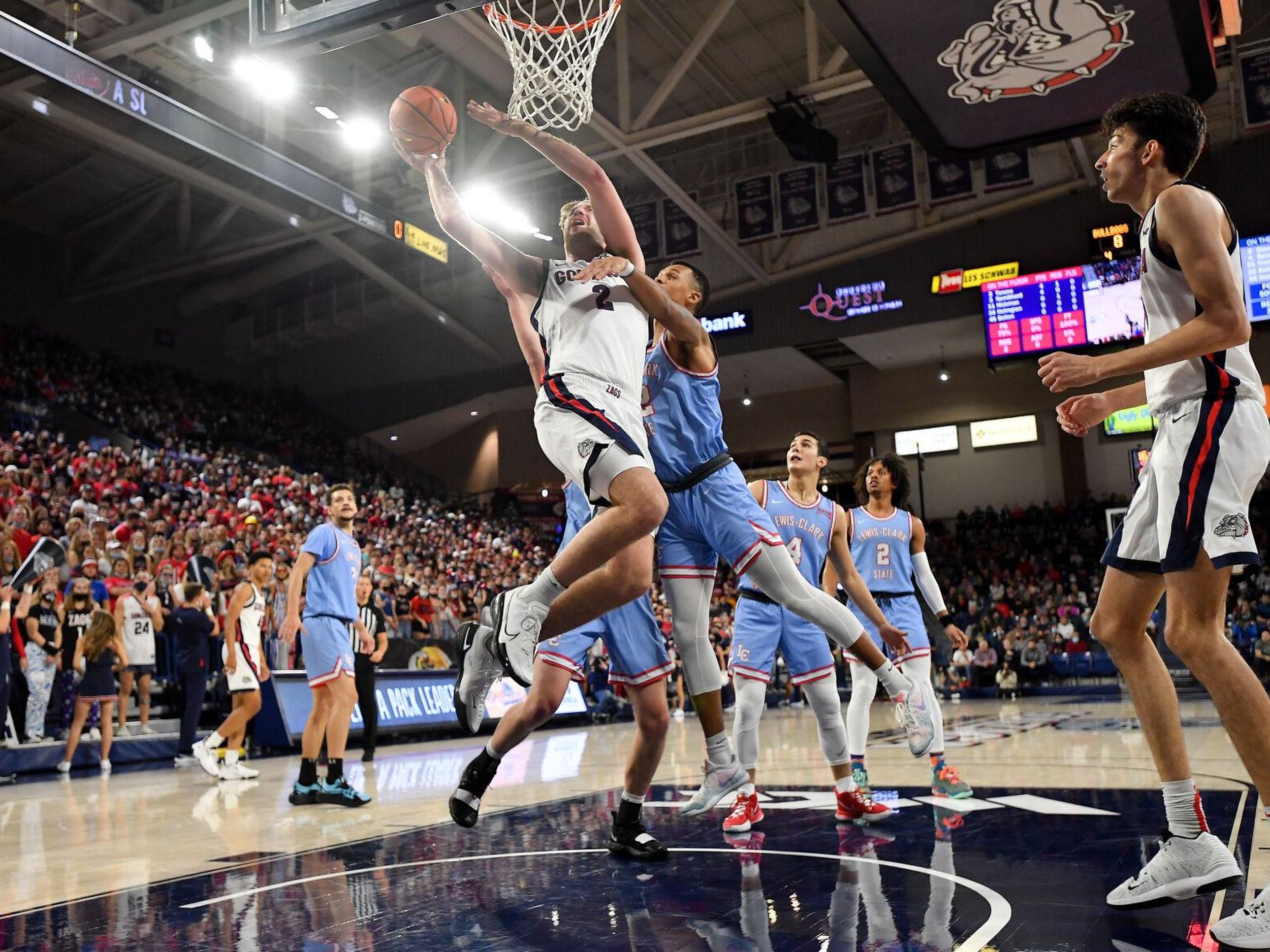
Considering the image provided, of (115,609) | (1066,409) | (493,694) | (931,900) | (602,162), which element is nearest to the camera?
(1066,409)

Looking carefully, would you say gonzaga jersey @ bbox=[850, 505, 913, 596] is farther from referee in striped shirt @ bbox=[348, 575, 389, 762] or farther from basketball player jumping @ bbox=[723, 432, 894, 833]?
referee in striped shirt @ bbox=[348, 575, 389, 762]

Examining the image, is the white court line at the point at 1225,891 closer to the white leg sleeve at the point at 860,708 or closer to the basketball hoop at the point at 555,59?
the white leg sleeve at the point at 860,708

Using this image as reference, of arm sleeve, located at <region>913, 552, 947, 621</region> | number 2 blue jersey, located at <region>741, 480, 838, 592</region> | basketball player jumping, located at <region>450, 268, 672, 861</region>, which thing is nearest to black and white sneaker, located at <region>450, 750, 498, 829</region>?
basketball player jumping, located at <region>450, 268, 672, 861</region>

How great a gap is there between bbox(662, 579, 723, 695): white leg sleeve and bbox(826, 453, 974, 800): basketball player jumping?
5.89ft

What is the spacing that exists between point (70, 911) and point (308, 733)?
3.31 meters

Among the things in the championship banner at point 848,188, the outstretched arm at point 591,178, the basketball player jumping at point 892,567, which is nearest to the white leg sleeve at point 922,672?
the basketball player jumping at point 892,567

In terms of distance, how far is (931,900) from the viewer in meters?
3.21

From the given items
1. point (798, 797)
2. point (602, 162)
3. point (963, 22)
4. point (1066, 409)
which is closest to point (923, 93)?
point (963, 22)

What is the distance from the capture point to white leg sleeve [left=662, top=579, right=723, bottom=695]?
415cm

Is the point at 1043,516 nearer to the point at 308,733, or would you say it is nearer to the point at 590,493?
the point at 308,733

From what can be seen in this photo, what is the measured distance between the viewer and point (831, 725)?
5.07 metres

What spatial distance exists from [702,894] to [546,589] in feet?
3.80

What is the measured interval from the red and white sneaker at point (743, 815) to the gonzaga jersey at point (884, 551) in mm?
1713

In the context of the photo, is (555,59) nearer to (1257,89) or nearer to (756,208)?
(756,208)
